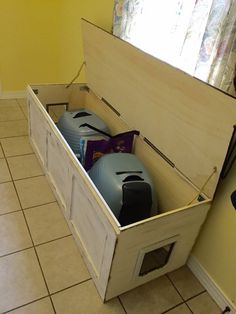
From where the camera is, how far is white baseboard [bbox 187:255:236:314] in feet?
4.33

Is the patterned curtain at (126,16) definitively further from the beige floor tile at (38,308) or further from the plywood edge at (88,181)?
the beige floor tile at (38,308)

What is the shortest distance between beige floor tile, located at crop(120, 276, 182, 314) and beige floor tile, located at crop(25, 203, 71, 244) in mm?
500

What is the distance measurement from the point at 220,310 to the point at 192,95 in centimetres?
101

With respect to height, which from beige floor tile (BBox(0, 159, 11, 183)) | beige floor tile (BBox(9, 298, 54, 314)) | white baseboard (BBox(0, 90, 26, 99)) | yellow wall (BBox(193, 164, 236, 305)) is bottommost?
beige floor tile (BBox(9, 298, 54, 314))

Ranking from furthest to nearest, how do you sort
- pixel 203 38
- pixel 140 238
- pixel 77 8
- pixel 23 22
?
pixel 23 22
pixel 77 8
pixel 203 38
pixel 140 238

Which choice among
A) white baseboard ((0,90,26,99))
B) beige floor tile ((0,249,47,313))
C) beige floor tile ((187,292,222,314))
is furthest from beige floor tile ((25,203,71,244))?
white baseboard ((0,90,26,99))

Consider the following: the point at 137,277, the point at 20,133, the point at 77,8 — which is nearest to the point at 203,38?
the point at 137,277

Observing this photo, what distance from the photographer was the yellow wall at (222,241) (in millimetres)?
1227

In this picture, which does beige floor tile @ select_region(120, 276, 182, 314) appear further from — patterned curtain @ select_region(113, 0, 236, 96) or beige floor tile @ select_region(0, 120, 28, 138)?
beige floor tile @ select_region(0, 120, 28, 138)

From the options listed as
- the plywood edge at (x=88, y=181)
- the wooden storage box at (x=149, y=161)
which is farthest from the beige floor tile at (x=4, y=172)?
the plywood edge at (x=88, y=181)

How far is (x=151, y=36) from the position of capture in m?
1.64

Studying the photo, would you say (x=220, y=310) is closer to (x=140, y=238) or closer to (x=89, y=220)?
(x=140, y=238)

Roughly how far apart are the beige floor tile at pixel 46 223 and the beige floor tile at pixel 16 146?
0.63 meters

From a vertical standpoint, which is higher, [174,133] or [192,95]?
[192,95]
